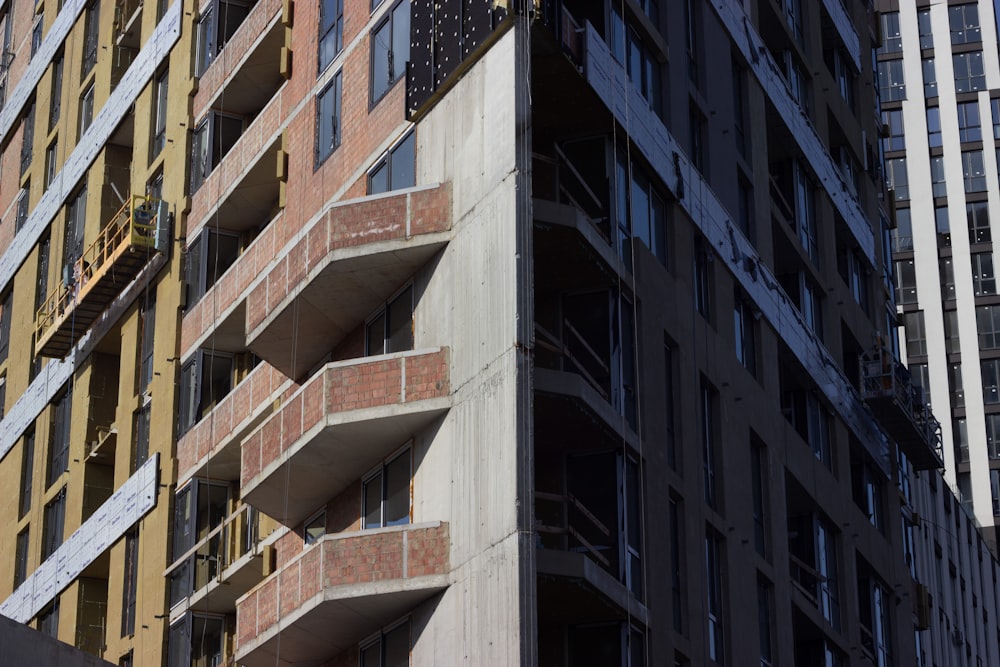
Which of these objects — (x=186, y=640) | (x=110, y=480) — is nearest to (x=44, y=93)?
(x=110, y=480)

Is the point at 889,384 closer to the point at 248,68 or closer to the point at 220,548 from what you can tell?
the point at 248,68

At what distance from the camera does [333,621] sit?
35.5 m

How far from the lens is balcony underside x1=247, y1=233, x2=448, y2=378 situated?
36031mm

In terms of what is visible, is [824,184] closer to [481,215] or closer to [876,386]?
[876,386]

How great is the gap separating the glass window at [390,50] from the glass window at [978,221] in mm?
85395

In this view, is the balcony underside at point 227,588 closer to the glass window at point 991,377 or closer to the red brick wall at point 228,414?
the red brick wall at point 228,414

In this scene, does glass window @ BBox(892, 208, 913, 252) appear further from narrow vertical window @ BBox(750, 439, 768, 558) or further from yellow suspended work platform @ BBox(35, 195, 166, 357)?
narrow vertical window @ BBox(750, 439, 768, 558)

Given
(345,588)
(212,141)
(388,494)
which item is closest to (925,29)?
(212,141)

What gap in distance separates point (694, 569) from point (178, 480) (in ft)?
48.6

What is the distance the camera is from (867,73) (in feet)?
198

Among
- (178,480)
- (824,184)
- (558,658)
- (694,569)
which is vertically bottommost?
(558,658)

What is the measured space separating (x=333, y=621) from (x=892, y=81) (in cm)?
9653

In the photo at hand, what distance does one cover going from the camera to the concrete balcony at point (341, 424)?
34750mm

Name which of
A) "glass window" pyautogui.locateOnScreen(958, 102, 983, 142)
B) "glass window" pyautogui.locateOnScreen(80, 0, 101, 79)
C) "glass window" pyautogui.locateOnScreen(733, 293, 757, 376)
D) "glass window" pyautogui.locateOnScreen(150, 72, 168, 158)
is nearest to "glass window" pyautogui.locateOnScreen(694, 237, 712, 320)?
"glass window" pyautogui.locateOnScreen(733, 293, 757, 376)
